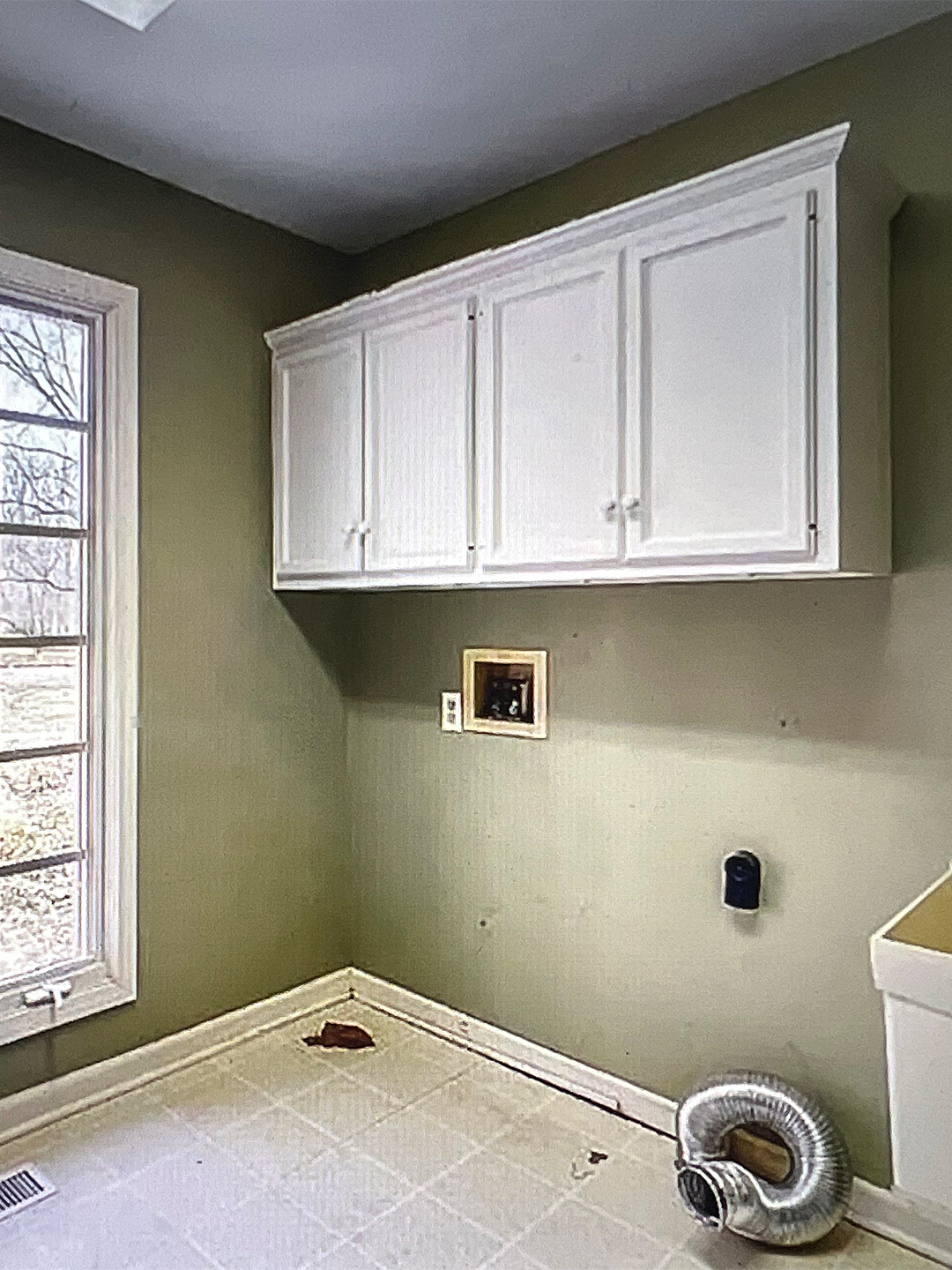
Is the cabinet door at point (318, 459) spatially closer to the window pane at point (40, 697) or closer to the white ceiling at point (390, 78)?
the white ceiling at point (390, 78)

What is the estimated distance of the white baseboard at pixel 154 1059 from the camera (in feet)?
7.81

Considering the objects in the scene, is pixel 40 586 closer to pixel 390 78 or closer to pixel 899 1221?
pixel 390 78

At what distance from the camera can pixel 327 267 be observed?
3.10 m

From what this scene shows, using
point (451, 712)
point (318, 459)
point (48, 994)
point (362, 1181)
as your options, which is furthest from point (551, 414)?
point (48, 994)

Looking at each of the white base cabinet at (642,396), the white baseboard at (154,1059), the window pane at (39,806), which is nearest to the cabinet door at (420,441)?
the white base cabinet at (642,396)

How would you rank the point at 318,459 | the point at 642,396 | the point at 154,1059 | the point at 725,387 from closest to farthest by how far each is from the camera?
the point at 725,387 → the point at 642,396 → the point at 154,1059 → the point at 318,459

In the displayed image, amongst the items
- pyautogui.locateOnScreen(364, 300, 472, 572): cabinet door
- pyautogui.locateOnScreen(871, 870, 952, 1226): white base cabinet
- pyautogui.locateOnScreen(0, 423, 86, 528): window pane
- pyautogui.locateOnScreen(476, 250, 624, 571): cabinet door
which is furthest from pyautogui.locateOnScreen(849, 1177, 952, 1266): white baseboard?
pyautogui.locateOnScreen(0, 423, 86, 528): window pane

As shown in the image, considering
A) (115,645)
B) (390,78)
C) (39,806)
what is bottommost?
(39,806)

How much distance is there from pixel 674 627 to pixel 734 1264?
1.37 m

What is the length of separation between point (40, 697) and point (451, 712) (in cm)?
115

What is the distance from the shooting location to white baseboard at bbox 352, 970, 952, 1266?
1.93 metres

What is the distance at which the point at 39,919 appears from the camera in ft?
8.26

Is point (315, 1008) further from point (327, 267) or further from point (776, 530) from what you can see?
point (327, 267)

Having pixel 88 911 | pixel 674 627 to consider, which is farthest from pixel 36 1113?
pixel 674 627
